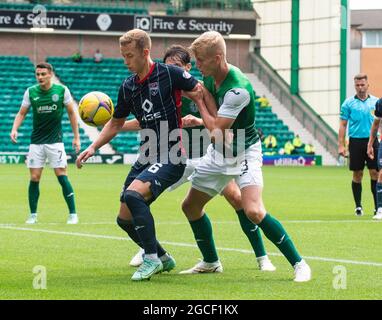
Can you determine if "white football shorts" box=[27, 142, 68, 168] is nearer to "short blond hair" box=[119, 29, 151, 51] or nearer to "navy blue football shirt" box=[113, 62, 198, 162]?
"navy blue football shirt" box=[113, 62, 198, 162]

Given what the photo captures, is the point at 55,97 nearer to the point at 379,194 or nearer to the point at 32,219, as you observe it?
the point at 32,219

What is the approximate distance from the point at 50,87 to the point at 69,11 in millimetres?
33850

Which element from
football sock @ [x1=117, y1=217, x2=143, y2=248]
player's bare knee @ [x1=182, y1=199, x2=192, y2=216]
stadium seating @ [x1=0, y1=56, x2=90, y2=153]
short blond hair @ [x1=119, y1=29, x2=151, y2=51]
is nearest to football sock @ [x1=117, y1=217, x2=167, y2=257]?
football sock @ [x1=117, y1=217, x2=143, y2=248]

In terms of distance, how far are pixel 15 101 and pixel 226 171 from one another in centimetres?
3697

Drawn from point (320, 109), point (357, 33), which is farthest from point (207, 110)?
point (357, 33)

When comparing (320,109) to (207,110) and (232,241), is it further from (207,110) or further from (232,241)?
(207,110)

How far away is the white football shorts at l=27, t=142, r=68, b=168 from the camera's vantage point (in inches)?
603

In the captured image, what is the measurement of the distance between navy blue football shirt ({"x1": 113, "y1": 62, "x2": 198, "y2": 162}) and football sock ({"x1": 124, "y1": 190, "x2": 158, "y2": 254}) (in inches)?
20.3

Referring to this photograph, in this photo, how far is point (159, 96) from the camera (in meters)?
9.08

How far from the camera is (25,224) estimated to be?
1480 centimetres

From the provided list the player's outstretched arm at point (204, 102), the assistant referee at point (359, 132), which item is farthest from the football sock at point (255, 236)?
the assistant referee at point (359, 132)

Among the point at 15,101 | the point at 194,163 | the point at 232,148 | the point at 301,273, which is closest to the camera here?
the point at 301,273

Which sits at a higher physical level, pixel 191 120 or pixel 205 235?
pixel 191 120

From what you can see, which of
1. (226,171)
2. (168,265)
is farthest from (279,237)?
(168,265)
